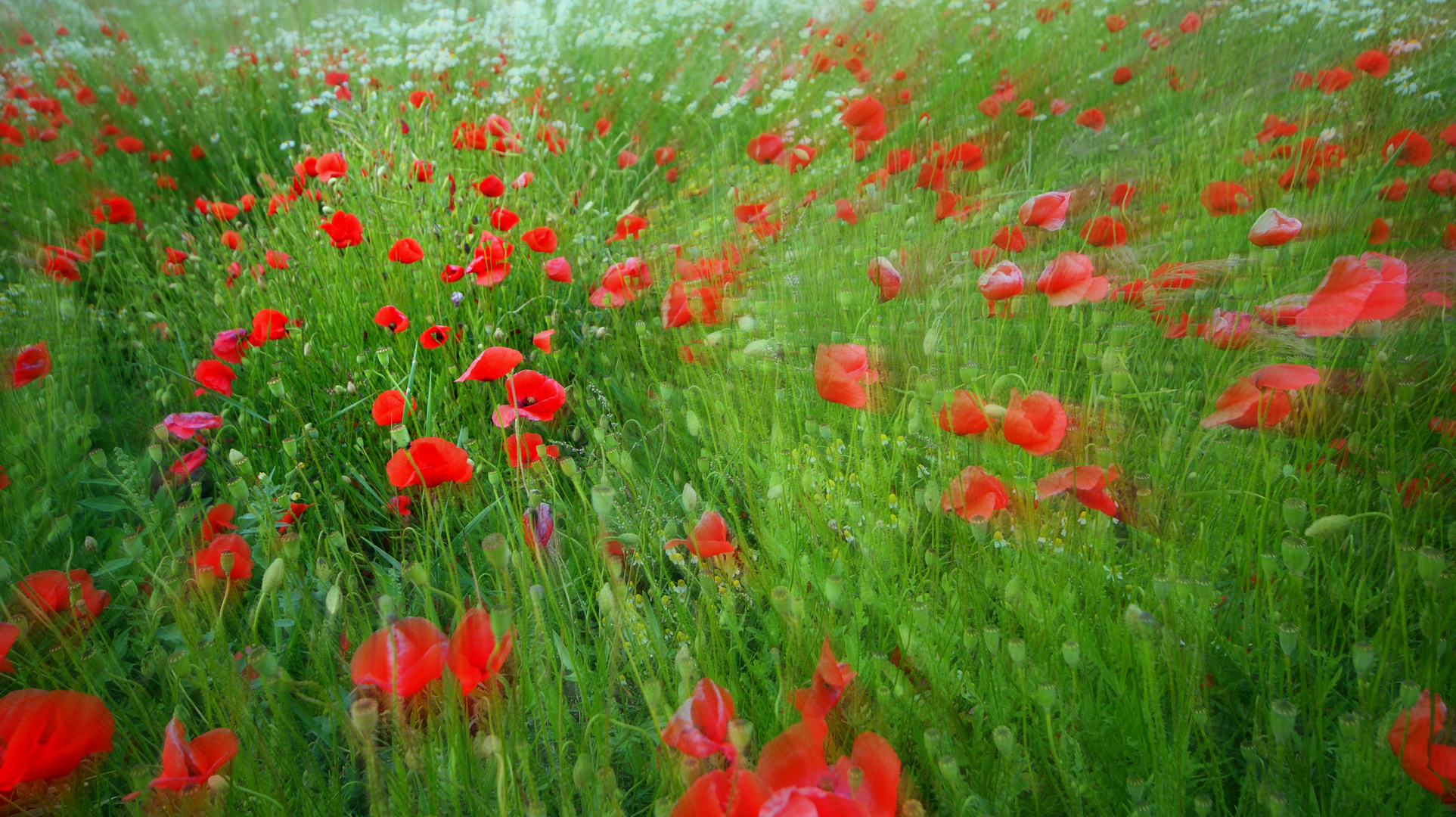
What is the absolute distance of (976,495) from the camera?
1159 mm

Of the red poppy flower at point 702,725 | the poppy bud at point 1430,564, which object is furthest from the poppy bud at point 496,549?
the poppy bud at point 1430,564

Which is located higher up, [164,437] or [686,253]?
[164,437]

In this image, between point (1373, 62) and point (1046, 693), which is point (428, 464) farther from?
point (1373, 62)

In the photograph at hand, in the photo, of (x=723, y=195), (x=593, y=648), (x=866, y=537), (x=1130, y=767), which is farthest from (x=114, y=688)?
(x=723, y=195)

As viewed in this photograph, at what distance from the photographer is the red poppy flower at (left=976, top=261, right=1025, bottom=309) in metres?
1.42

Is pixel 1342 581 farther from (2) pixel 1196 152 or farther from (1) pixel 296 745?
(2) pixel 1196 152

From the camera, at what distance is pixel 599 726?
977 millimetres

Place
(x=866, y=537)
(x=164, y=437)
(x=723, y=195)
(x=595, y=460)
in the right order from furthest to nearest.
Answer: (x=723, y=195)
(x=595, y=460)
(x=164, y=437)
(x=866, y=537)

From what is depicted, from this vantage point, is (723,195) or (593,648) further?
(723,195)

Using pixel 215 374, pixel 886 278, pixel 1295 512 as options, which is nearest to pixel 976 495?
→ pixel 1295 512

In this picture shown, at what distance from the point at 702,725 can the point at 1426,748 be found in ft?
2.18

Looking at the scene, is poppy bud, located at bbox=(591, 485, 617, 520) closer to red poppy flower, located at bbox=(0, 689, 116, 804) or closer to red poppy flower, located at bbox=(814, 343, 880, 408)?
red poppy flower, located at bbox=(814, 343, 880, 408)

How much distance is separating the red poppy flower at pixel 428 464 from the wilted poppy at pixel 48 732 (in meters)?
0.44

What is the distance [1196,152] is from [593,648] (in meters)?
2.77
